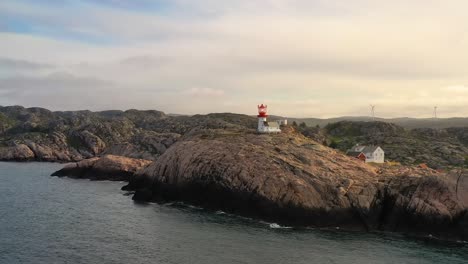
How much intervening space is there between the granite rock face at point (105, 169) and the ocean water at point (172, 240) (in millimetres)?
38877

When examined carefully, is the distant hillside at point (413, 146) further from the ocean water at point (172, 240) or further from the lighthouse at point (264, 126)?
the ocean water at point (172, 240)

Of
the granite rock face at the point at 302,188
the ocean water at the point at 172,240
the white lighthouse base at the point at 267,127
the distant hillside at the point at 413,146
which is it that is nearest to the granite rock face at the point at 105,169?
the granite rock face at the point at 302,188

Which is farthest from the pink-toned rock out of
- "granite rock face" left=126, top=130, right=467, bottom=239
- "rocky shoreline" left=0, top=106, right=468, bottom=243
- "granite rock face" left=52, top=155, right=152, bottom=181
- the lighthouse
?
the lighthouse

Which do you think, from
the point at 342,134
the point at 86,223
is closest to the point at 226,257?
the point at 86,223

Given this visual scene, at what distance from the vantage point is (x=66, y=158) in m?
191

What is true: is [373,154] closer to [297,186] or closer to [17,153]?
[297,186]

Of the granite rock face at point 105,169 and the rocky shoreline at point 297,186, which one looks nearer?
the rocky shoreline at point 297,186

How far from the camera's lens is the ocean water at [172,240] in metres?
51.7

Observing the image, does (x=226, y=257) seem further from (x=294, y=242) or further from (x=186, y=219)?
(x=186, y=219)

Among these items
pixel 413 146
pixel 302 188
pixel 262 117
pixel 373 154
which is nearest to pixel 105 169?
pixel 262 117

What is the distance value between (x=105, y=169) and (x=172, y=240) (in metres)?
68.3

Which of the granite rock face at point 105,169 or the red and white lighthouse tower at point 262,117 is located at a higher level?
the red and white lighthouse tower at point 262,117

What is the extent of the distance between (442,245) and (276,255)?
79.3 ft

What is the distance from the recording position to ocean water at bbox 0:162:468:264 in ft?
170
